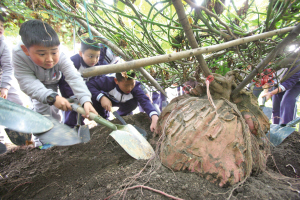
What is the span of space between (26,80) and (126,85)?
53.5 inches

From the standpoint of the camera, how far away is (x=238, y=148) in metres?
1.09

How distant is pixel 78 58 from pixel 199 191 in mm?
2820

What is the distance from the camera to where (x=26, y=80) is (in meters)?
1.86

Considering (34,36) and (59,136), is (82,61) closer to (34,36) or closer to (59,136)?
(34,36)

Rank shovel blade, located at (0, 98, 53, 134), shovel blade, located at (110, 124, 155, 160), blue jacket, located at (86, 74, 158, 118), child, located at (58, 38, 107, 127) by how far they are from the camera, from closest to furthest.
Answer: shovel blade, located at (0, 98, 53, 134) < shovel blade, located at (110, 124, 155, 160) < child, located at (58, 38, 107, 127) < blue jacket, located at (86, 74, 158, 118)

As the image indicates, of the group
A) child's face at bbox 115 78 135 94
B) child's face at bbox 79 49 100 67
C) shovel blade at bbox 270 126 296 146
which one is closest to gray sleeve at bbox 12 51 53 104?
child's face at bbox 79 49 100 67

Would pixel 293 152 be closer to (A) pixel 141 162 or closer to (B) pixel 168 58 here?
(A) pixel 141 162

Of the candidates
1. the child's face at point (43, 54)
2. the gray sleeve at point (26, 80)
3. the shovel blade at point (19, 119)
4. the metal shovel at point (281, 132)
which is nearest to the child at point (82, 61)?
the gray sleeve at point (26, 80)

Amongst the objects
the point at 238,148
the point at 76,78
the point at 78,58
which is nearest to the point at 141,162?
the point at 238,148

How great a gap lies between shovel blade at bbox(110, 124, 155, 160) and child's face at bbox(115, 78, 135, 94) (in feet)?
3.64

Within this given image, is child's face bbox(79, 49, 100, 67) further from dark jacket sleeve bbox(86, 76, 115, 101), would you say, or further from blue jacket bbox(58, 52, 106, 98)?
dark jacket sleeve bbox(86, 76, 115, 101)

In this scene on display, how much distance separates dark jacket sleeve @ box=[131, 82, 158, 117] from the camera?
2546 mm

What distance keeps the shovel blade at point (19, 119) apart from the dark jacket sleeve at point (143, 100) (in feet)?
4.90

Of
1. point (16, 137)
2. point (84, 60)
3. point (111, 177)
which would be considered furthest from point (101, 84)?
point (111, 177)
